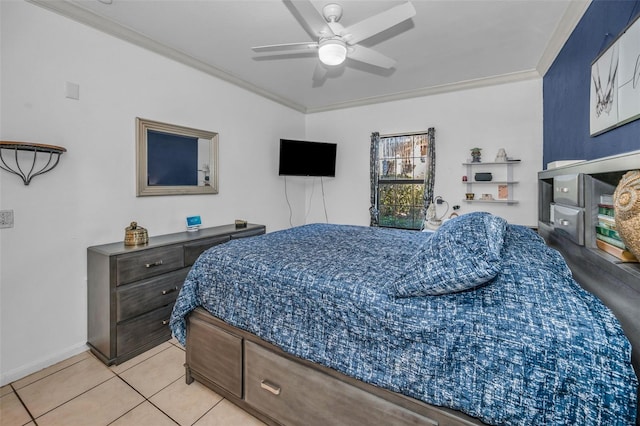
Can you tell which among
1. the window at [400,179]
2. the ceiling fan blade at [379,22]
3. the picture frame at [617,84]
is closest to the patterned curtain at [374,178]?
the window at [400,179]

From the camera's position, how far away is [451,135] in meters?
3.94

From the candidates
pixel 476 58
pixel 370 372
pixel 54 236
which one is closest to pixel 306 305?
pixel 370 372

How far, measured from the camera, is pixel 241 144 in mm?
3869

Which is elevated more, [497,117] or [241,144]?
[497,117]

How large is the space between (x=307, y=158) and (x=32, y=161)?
10.5ft

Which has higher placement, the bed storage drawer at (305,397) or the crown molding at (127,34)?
the crown molding at (127,34)

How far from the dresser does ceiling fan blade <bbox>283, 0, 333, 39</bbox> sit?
85.6 inches

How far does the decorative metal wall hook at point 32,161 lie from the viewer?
1895mm

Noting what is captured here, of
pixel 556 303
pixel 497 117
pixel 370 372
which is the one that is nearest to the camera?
pixel 556 303

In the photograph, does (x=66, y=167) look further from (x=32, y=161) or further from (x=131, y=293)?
(x=131, y=293)

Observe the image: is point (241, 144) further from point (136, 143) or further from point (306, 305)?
point (306, 305)

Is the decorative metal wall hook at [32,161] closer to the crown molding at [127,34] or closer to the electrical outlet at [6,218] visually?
the electrical outlet at [6,218]

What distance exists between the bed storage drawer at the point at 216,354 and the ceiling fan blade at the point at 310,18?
7.22 feet

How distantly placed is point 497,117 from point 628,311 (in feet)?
11.4
